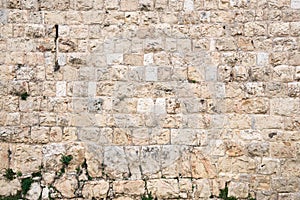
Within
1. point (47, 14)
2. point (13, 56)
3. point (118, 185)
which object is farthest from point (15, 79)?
point (118, 185)

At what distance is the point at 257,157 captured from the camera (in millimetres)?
4879

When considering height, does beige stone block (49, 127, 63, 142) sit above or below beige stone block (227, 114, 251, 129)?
below

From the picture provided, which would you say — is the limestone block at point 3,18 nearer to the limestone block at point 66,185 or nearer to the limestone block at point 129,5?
the limestone block at point 129,5

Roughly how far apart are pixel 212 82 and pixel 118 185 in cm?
143

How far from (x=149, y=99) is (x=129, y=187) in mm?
922

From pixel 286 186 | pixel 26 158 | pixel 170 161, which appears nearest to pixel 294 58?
pixel 286 186

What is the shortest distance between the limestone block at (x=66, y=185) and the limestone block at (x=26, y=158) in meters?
0.27

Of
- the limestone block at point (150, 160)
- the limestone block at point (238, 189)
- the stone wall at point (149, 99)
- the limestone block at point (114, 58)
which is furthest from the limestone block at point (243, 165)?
the limestone block at point (114, 58)

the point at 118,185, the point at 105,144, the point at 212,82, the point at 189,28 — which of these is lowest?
the point at 118,185

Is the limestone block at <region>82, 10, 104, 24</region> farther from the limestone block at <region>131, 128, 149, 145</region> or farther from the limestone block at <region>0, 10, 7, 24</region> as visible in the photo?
the limestone block at <region>131, 128, 149, 145</region>

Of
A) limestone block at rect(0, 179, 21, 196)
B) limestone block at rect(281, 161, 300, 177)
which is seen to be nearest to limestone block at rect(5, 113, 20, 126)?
limestone block at rect(0, 179, 21, 196)

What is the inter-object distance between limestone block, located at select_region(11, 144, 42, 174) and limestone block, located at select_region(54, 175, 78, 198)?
269mm

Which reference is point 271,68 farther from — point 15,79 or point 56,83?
point 15,79

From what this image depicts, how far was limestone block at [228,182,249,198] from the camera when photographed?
4.84 meters
